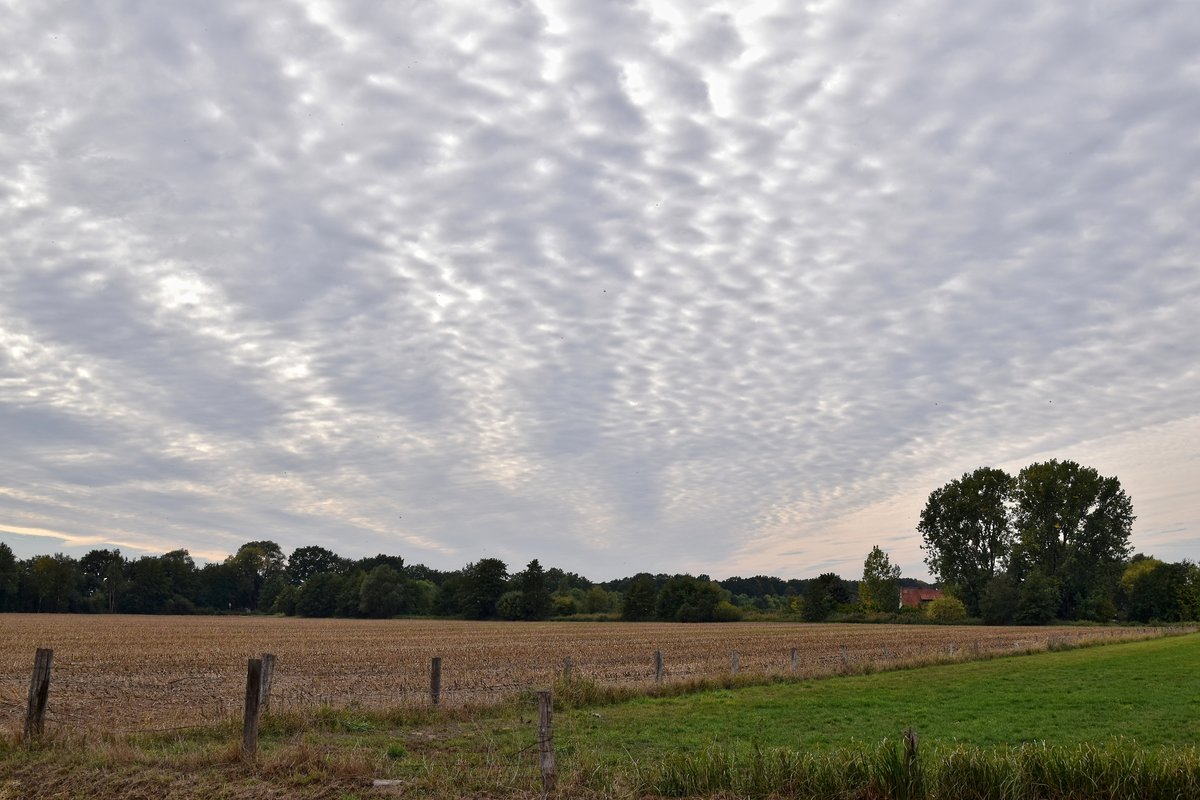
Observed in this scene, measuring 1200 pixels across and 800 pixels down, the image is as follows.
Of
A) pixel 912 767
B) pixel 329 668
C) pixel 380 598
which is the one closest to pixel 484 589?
pixel 380 598

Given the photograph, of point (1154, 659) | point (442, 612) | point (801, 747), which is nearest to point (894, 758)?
point (801, 747)

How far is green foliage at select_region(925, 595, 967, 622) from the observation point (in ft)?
345

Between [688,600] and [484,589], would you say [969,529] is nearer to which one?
[688,600]

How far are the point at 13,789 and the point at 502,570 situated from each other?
389 ft

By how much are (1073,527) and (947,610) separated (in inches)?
768

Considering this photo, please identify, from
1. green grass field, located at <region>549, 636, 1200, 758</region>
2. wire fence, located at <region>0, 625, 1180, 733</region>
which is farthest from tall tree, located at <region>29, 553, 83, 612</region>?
green grass field, located at <region>549, 636, 1200, 758</region>

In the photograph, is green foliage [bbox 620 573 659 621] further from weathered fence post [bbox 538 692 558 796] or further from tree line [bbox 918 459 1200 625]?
weathered fence post [bbox 538 692 558 796]

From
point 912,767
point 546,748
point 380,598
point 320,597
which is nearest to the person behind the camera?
point 912,767

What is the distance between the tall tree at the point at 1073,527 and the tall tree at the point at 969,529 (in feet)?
8.51

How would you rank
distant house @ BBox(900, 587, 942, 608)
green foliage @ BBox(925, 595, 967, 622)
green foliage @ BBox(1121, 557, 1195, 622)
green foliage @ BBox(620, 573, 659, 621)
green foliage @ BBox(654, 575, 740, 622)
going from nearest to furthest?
green foliage @ BBox(1121, 557, 1195, 622)
green foliage @ BBox(925, 595, 967, 622)
green foliage @ BBox(654, 575, 740, 622)
green foliage @ BBox(620, 573, 659, 621)
distant house @ BBox(900, 587, 942, 608)

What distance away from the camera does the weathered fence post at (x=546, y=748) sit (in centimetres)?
1045

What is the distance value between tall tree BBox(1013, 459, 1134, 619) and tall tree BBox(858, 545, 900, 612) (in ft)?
52.0

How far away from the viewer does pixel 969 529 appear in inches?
4451

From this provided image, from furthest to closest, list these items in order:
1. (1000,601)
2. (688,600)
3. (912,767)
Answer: (688,600), (1000,601), (912,767)
